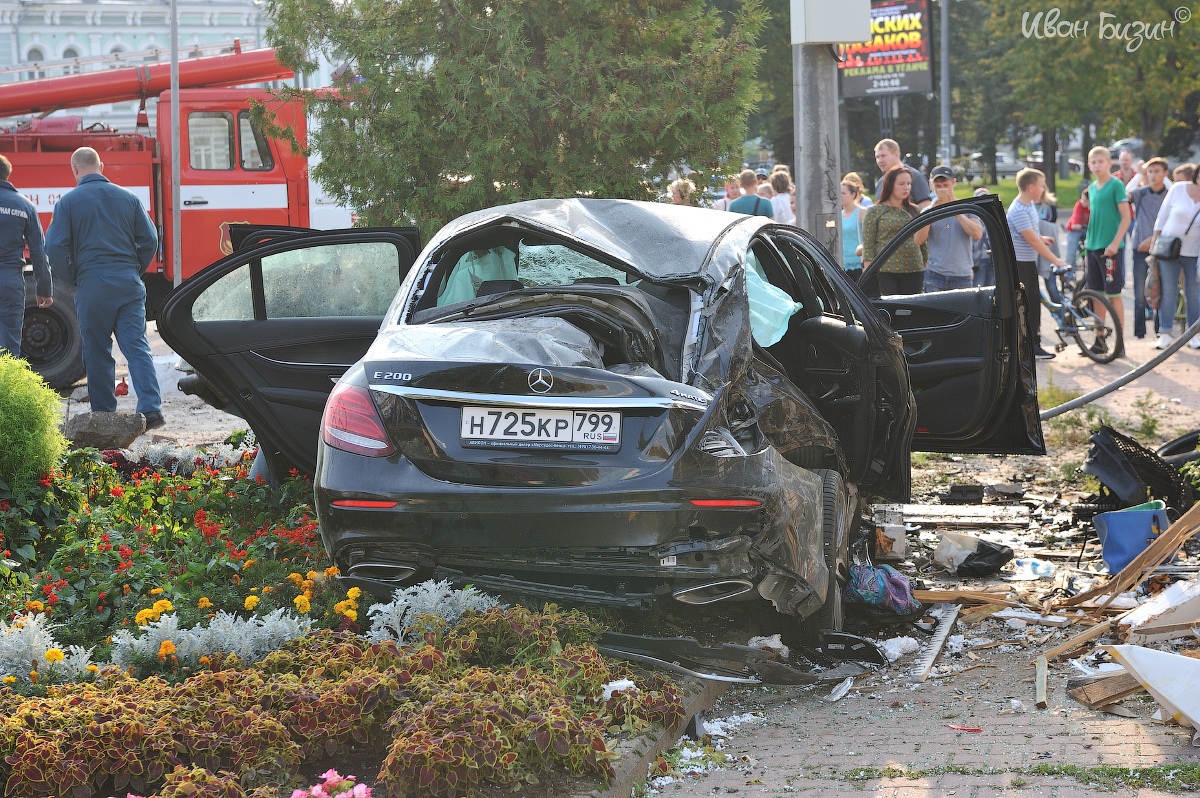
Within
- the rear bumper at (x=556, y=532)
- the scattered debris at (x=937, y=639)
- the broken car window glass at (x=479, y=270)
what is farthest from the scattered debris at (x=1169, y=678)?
the broken car window glass at (x=479, y=270)

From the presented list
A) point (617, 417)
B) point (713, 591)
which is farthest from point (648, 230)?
point (713, 591)

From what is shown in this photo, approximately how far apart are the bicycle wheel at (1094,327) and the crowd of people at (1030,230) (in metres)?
0.07

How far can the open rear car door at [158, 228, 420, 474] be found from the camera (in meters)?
6.16

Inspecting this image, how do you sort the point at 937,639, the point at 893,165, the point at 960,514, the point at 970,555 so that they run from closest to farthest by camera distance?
the point at 937,639, the point at 970,555, the point at 960,514, the point at 893,165

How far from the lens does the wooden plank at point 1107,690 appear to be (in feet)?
14.1

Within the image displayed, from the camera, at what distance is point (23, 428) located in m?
5.75

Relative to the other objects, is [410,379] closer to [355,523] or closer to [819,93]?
[355,523]

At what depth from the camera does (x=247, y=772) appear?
3.36 meters

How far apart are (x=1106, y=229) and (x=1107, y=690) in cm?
1153

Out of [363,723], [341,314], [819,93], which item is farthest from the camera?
[819,93]

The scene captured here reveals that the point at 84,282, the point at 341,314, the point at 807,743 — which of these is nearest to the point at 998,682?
the point at 807,743

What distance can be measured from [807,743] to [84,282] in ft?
25.2

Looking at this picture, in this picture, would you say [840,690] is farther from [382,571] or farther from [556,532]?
[382,571]

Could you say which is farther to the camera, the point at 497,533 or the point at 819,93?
the point at 819,93
